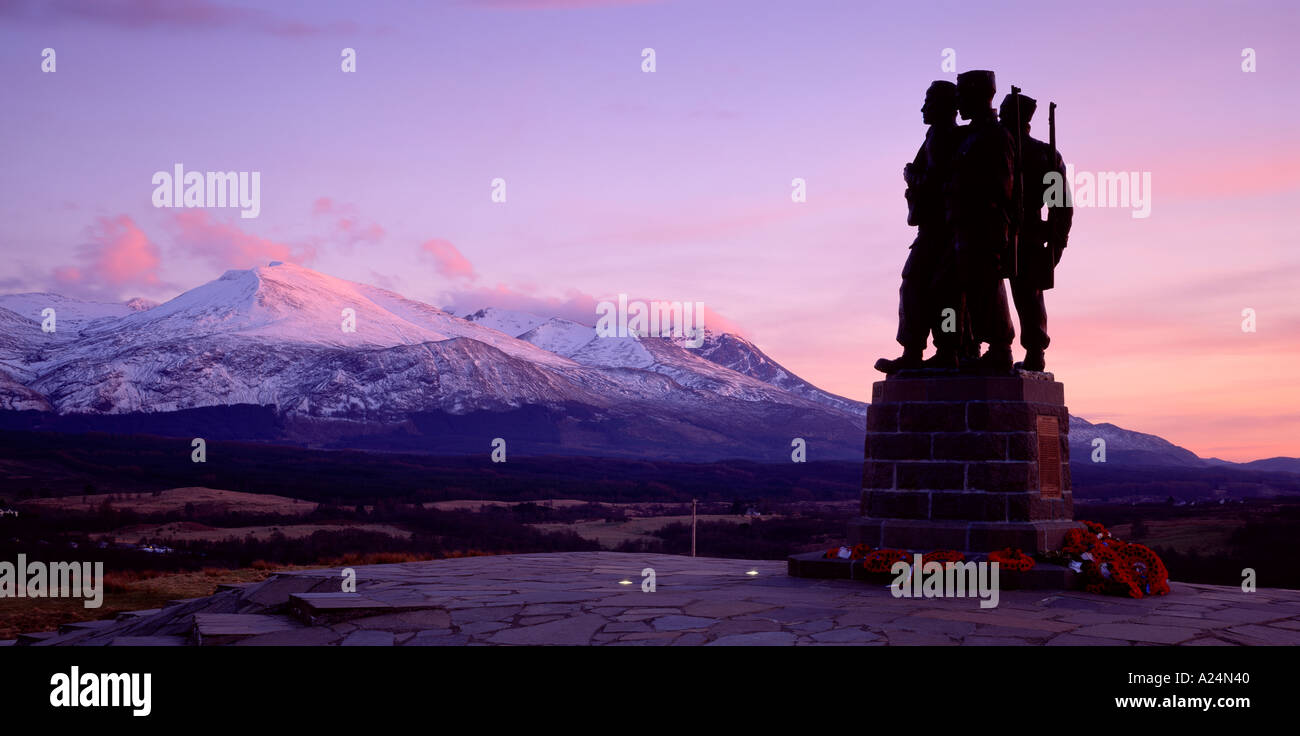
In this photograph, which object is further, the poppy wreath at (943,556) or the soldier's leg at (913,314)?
the soldier's leg at (913,314)

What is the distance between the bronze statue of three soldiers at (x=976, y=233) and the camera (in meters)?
11.8

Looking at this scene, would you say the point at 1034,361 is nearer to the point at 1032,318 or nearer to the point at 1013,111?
the point at 1032,318

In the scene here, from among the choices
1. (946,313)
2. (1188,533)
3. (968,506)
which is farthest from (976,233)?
(1188,533)

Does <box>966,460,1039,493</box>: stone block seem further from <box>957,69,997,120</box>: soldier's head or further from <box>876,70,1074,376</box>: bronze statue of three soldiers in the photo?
<box>957,69,997,120</box>: soldier's head

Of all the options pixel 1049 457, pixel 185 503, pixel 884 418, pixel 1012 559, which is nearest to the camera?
pixel 1012 559

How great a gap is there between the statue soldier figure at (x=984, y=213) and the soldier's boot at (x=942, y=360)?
30 centimetres

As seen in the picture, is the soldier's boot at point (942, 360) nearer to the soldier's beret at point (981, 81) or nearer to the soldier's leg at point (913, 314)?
the soldier's leg at point (913, 314)

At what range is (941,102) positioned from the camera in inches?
480

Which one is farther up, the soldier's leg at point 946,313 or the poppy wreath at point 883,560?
the soldier's leg at point 946,313

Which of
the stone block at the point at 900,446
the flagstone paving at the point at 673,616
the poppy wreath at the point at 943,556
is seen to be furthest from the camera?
the stone block at the point at 900,446

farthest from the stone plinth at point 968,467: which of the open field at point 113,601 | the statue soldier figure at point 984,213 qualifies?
the open field at point 113,601

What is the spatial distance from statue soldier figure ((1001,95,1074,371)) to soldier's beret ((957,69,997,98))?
39 cm

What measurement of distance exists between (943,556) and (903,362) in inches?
103
